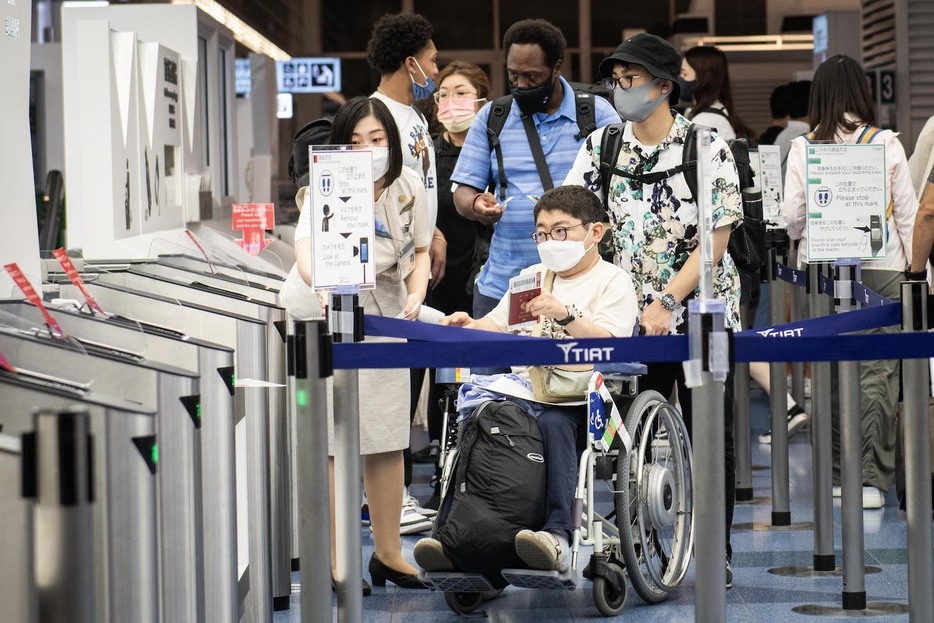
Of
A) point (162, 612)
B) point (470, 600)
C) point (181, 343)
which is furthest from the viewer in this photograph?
point (470, 600)

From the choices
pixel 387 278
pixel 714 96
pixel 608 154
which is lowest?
pixel 387 278

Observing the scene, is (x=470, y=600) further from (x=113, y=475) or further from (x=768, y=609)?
(x=113, y=475)

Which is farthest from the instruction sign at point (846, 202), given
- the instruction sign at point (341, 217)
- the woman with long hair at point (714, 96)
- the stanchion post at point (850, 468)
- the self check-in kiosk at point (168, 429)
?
the woman with long hair at point (714, 96)

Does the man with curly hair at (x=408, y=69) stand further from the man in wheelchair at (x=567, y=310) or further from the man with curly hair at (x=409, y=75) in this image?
the man in wheelchair at (x=567, y=310)

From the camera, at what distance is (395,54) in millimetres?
4980

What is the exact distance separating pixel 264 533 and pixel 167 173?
2987 millimetres

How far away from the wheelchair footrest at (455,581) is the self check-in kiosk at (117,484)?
154cm

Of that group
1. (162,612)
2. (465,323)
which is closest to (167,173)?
(465,323)

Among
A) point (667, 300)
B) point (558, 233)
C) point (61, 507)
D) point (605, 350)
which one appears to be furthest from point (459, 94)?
point (61, 507)

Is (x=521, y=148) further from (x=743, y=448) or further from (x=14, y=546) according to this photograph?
(x=14, y=546)

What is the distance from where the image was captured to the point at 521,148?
15.8 ft

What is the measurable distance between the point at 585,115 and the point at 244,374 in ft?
5.70

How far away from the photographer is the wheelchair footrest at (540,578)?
3.78 meters

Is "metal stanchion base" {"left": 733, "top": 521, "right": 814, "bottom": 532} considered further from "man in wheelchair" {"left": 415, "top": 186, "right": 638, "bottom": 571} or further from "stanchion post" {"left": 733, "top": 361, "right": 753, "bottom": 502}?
"man in wheelchair" {"left": 415, "top": 186, "right": 638, "bottom": 571}
